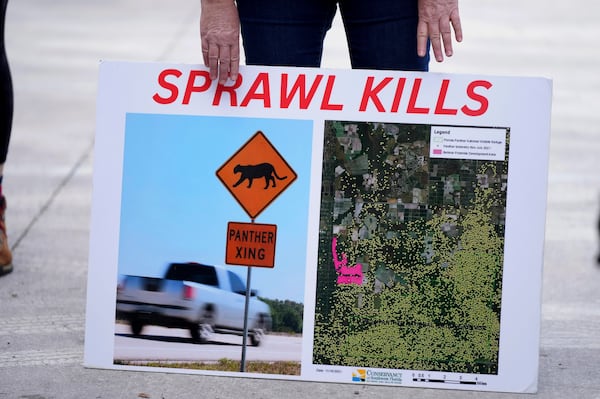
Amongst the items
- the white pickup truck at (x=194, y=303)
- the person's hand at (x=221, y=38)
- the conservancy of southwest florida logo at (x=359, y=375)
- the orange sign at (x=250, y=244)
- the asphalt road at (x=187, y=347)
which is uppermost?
the person's hand at (x=221, y=38)

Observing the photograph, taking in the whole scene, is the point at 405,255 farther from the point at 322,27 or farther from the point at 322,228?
the point at 322,27

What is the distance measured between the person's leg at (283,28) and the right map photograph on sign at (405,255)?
252mm

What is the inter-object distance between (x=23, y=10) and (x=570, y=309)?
9.15 m

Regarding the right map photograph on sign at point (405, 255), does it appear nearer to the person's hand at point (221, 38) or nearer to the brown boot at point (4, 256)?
the person's hand at point (221, 38)

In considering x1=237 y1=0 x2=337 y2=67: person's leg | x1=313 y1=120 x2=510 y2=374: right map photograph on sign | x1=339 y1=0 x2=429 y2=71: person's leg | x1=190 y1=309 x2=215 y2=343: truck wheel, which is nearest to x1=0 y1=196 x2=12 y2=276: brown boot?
x1=190 y1=309 x2=215 y2=343: truck wheel

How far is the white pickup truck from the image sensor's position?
3078 mm

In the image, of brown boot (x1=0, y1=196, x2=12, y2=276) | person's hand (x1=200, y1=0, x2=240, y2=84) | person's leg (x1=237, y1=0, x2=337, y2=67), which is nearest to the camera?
person's hand (x1=200, y1=0, x2=240, y2=84)

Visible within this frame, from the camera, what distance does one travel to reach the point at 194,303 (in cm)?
310

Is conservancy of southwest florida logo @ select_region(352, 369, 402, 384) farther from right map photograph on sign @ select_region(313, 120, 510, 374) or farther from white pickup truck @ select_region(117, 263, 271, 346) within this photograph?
white pickup truck @ select_region(117, 263, 271, 346)

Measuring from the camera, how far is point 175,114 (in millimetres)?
3098

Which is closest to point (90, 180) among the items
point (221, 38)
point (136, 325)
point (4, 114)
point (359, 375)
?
point (4, 114)

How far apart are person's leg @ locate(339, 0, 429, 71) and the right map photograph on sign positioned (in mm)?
217

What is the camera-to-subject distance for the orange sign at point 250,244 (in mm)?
3082

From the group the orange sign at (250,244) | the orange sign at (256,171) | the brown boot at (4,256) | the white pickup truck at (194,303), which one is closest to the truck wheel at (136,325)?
the white pickup truck at (194,303)
